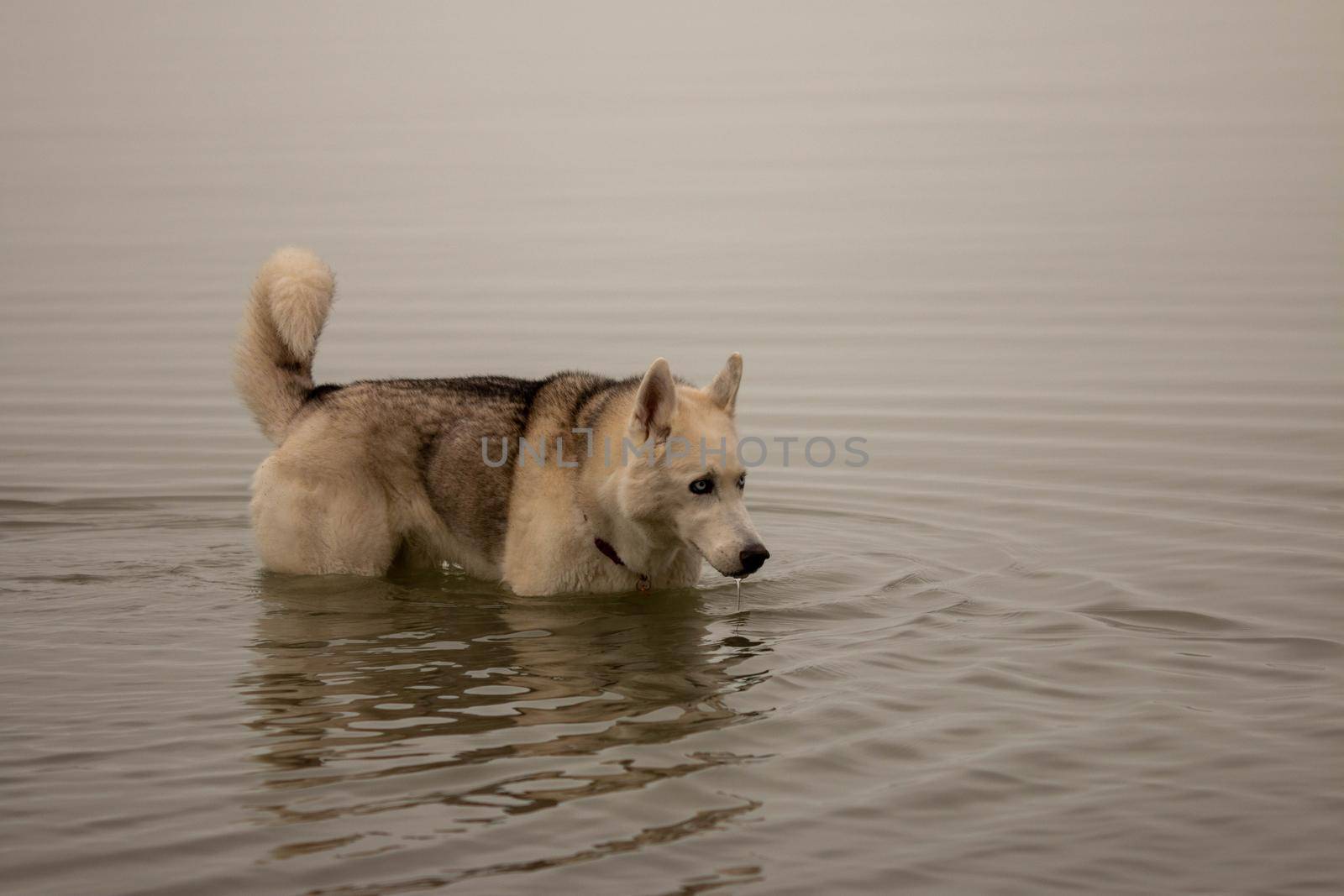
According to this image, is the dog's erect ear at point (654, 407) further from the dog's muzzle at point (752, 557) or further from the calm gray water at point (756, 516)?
the calm gray water at point (756, 516)

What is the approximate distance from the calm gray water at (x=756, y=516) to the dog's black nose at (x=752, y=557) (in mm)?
445

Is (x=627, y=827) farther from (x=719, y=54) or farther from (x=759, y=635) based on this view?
(x=719, y=54)

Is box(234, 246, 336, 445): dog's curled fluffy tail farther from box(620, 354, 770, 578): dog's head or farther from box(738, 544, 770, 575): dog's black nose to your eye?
box(738, 544, 770, 575): dog's black nose

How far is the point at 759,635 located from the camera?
8180 millimetres

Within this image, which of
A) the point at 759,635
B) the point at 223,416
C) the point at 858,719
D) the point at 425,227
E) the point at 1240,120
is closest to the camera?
the point at 858,719

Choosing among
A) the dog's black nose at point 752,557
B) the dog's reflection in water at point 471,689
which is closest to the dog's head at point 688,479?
Result: the dog's black nose at point 752,557

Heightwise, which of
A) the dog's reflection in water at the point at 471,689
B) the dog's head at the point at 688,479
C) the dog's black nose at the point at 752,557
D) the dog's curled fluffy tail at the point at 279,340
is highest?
the dog's curled fluffy tail at the point at 279,340

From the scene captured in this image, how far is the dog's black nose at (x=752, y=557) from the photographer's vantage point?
7805mm

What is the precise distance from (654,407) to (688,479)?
1.34ft

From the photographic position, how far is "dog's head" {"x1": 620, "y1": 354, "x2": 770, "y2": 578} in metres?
7.88

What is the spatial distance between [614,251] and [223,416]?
27.6 feet

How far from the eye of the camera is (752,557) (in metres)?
7.81

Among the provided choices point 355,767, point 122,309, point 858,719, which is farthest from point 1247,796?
point 122,309

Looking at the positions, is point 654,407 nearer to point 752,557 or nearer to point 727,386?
point 727,386
